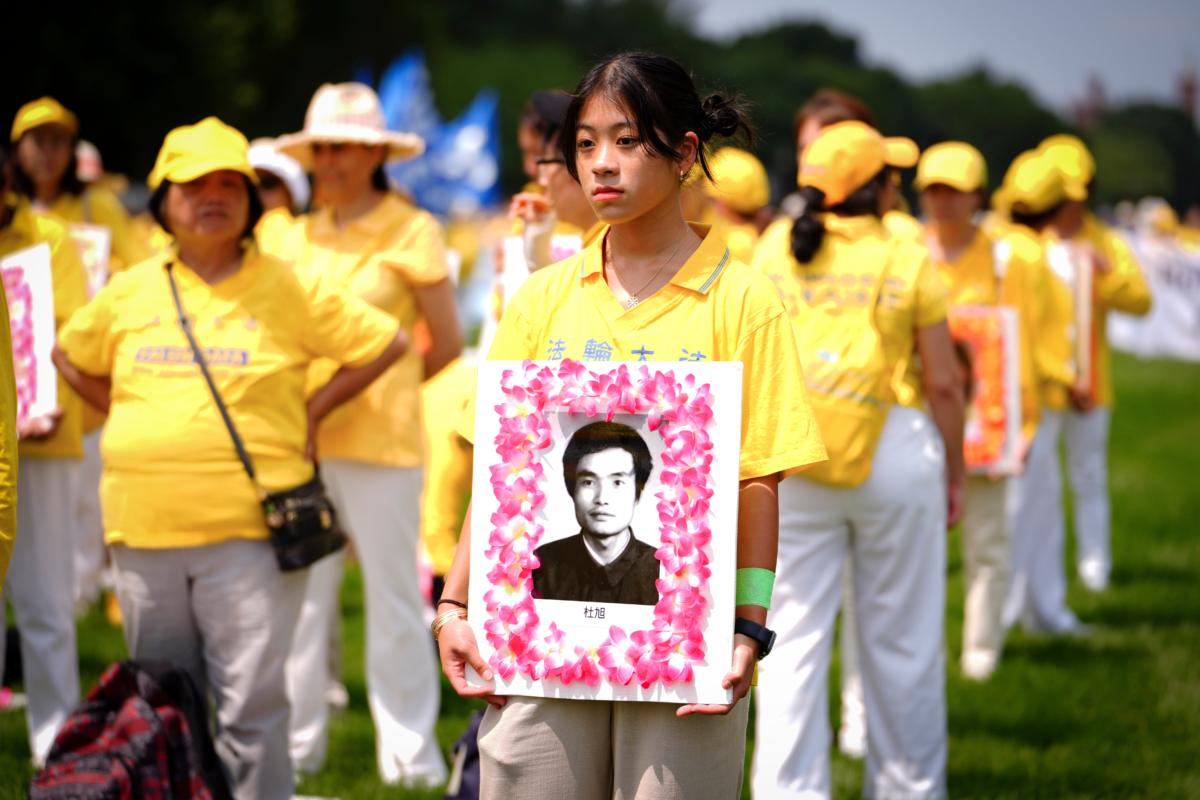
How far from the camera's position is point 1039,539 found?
29.3 feet

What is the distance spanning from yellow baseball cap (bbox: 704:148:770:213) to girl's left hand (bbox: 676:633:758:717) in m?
5.56

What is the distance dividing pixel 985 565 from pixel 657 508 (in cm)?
521

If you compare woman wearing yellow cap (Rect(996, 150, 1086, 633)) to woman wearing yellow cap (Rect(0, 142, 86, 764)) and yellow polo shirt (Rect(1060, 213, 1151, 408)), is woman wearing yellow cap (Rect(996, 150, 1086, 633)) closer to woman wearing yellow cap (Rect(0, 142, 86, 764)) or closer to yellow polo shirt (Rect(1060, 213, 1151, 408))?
yellow polo shirt (Rect(1060, 213, 1151, 408))

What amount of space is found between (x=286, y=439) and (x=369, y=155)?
1.76 meters

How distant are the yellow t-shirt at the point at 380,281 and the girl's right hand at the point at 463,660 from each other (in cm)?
282

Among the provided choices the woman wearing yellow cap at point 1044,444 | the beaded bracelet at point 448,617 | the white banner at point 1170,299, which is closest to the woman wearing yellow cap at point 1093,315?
the woman wearing yellow cap at point 1044,444

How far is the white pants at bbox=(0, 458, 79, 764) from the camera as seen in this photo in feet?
20.1

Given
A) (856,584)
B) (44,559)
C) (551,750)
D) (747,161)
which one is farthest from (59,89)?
(551,750)

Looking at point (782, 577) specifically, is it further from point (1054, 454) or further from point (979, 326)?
point (1054, 454)

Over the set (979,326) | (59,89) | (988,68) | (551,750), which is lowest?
(551,750)

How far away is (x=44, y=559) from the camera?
6164 mm

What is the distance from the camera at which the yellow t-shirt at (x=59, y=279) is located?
5.99 metres

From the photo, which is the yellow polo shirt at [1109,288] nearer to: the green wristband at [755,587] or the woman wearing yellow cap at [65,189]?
the woman wearing yellow cap at [65,189]

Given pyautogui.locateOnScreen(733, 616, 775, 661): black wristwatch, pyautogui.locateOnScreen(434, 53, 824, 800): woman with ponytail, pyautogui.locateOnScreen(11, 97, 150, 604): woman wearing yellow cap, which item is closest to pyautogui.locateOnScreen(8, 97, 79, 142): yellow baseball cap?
pyautogui.locateOnScreen(11, 97, 150, 604): woman wearing yellow cap
